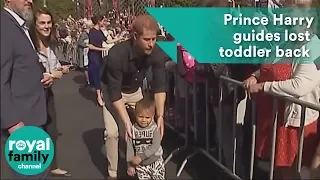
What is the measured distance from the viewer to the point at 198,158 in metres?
3.21

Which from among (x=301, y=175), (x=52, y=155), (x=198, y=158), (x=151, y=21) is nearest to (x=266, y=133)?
(x=301, y=175)

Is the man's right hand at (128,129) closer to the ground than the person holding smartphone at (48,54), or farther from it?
closer to the ground

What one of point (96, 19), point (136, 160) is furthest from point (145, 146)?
point (96, 19)

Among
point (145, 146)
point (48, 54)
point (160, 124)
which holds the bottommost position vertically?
point (145, 146)

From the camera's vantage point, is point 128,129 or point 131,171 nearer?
point 128,129

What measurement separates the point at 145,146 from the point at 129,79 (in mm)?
322

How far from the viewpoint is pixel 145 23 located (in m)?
2.23

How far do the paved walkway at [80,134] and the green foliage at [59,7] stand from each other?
317mm

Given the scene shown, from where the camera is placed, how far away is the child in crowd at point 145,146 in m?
2.44

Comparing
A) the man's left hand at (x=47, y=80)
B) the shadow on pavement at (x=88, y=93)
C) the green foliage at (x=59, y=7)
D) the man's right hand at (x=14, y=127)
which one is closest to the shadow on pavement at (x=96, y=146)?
the shadow on pavement at (x=88, y=93)

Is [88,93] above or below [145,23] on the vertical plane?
below

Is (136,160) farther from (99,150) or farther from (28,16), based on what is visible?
(28,16)

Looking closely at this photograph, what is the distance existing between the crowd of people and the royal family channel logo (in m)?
0.03

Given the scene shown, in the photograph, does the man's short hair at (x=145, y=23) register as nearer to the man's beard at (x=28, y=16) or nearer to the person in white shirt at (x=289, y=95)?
the man's beard at (x=28, y=16)
